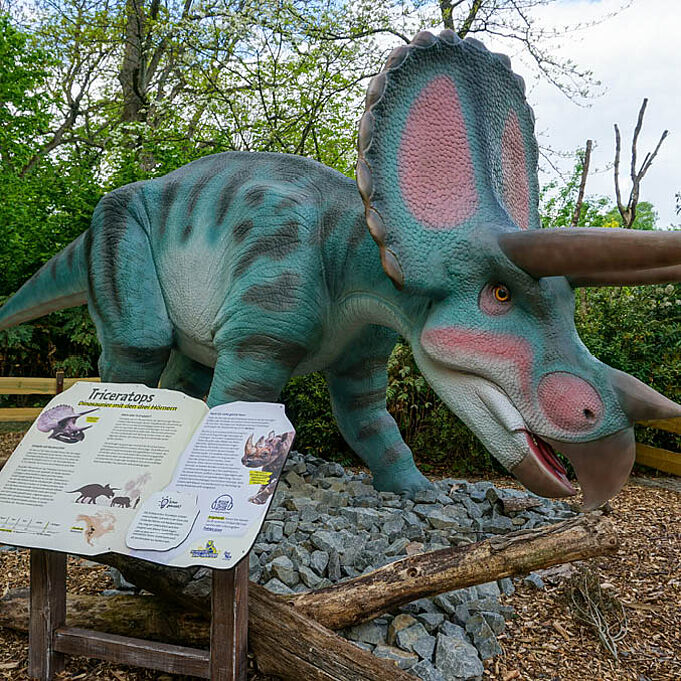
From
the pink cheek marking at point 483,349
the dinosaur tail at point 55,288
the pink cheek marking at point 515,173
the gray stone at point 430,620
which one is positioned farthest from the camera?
the dinosaur tail at point 55,288

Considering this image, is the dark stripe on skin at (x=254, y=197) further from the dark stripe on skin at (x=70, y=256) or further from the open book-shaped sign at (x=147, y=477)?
the dark stripe on skin at (x=70, y=256)

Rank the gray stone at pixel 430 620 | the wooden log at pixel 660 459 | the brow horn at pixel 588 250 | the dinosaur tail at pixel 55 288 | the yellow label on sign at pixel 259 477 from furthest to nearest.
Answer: the wooden log at pixel 660 459 → the dinosaur tail at pixel 55 288 → the gray stone at pixel 430 620 → the brow horn at pixel 588 250 → the yellow label on sign at pixel 259 477

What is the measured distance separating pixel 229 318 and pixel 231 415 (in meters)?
0.77

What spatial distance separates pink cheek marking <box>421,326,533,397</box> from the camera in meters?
1.94

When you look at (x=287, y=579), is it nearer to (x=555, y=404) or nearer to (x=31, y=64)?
Answer: (x=555, y=404)

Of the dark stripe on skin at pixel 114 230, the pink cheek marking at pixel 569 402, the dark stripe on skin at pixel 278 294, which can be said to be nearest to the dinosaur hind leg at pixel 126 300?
the dark stripe on skin at pixel 114 230

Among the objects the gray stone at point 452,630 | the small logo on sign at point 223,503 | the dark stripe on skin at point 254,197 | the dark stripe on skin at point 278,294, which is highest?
the dark stripe on skin at point 254,197

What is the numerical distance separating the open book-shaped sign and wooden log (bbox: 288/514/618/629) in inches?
25.7

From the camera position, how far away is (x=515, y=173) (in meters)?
2.30

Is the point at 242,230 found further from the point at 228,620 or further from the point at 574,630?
the point at 574,630

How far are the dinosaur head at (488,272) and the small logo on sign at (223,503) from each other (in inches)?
32.3

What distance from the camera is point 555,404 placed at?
1893 millimetres

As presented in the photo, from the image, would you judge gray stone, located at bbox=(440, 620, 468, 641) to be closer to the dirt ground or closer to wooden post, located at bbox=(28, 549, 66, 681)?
the dirt ground

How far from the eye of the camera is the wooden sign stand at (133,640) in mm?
1684
